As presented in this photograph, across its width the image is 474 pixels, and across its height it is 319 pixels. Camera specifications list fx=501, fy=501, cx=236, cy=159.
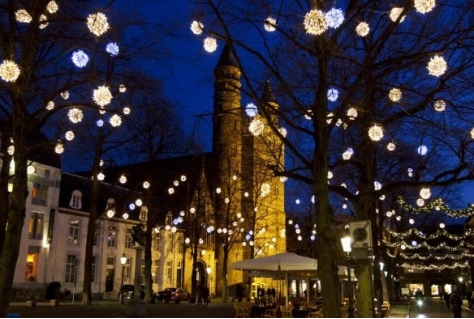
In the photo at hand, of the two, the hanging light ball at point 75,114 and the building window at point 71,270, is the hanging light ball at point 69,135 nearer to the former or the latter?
the hanging light ball at point 75,114

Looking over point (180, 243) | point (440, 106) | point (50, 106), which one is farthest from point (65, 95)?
point (180, 243)

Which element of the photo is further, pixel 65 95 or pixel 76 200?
pixel 76 200

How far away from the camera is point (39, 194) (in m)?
41.0

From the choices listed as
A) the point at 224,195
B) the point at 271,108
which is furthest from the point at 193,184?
Answer: the point at 271,108

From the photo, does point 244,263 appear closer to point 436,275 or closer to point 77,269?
point 77,269

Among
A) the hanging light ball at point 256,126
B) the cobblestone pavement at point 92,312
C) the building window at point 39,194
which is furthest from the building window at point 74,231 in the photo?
the hanging light ball at point 256,126

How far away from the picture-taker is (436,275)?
100250mm

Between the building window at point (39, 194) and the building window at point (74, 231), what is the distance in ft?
12.1

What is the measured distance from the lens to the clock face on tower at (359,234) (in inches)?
433

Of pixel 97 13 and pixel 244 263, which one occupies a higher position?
pixel 97 13

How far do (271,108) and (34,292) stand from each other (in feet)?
101

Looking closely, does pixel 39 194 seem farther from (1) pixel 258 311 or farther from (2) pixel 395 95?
(2) pixel 395 95

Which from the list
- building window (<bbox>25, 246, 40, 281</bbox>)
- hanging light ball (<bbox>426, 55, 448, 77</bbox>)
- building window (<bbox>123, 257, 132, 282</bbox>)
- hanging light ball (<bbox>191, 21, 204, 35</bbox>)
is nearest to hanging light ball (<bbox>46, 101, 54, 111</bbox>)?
hanging light ball (<bbox>191, 21, 204, 35</bbox>)

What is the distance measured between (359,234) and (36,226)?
3491 cm
